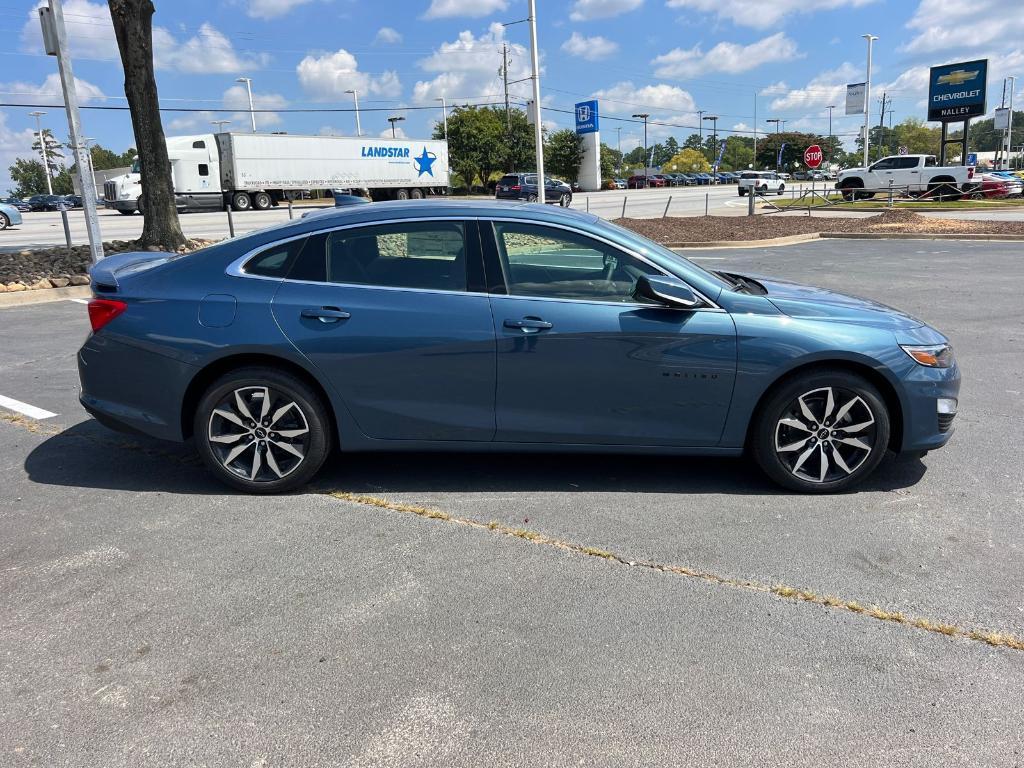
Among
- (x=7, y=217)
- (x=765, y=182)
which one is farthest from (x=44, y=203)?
(x=765, y=182)

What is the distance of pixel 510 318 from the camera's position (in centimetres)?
405

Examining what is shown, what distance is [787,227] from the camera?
22.4m

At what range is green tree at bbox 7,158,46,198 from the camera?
112625mm

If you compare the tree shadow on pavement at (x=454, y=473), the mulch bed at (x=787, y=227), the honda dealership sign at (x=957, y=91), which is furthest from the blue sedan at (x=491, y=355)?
the honda dealership sign at (x=957, y=91)

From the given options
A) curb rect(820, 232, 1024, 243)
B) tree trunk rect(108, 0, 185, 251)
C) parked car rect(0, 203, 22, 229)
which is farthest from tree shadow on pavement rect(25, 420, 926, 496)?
parked car rect(0, 203, 22, 229)

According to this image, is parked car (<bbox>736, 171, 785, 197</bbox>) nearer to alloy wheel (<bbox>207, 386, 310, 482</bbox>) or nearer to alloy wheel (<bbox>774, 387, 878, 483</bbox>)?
alloy wheel (<bbox>774, 387, 878, 483</bbox>)

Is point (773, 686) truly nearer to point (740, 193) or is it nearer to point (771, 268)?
point (771, 268)

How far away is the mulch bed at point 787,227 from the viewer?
781 inches

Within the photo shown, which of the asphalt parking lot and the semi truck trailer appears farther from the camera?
the semi truck trailer

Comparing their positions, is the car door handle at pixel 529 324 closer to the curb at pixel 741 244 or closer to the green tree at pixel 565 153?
the curb at pixel 741 244

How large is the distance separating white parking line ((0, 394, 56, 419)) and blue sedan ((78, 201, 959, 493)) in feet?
6.20

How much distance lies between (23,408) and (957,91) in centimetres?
4734

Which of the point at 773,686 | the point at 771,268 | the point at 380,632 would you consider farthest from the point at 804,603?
the point at 771,268

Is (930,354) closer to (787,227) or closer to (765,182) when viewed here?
(787,227)
